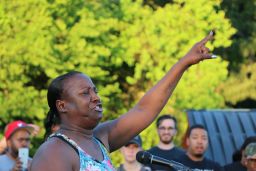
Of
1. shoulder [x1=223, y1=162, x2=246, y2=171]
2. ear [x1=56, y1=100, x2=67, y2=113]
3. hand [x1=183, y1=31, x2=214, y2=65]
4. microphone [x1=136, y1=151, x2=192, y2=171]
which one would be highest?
hand [x1=183, y1=31, x2=214, y2=65]

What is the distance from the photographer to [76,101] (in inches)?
183

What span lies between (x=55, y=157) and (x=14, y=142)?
14.0 ft

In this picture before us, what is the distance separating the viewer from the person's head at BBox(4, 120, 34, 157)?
339 inches

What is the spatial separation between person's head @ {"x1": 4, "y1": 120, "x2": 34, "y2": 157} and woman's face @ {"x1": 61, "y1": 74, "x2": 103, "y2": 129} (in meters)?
3.98

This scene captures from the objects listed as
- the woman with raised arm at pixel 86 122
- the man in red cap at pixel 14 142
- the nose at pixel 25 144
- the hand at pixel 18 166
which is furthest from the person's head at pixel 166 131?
the woman with raised arm at pixel 86 122

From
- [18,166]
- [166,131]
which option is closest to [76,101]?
[18,166]

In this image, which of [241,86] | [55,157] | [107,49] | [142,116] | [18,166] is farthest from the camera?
[241,86]

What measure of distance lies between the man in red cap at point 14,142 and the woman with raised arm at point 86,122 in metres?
3.45

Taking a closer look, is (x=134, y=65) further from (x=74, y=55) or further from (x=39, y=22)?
(x=39, y=22)

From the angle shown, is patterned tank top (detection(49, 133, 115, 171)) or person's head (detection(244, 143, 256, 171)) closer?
patterned tank top (detection(49, 133, 115, 171))

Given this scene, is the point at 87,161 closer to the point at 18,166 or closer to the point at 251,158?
the point at 18,166

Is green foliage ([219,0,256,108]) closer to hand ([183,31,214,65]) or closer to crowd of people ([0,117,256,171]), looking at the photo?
crowd of people ([0,117,256,171])

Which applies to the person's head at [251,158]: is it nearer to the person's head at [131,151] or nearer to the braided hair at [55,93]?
the person's head at [131,151]

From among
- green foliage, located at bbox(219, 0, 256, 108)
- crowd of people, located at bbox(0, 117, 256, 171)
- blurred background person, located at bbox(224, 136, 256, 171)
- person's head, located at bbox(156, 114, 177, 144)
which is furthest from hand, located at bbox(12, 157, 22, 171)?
green foliage, located at bbox(219, 0, 256, 108)
